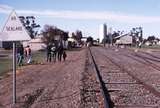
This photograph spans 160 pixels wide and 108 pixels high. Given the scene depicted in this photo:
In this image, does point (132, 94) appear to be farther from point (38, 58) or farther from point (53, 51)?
point (38, 58)

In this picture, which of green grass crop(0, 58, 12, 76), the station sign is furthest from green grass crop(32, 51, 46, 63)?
the station sign

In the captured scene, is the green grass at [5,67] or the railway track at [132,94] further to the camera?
the green grass at [5,67]

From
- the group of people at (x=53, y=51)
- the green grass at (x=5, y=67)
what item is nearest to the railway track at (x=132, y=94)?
the green grass at (x=5, y=67)

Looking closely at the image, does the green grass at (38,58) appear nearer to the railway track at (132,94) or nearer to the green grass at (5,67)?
the green grass at (5,67)

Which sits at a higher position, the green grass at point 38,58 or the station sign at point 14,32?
the station sign at point 14,32

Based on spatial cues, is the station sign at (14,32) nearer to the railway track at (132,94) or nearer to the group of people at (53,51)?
Answer: the railway track at (132,94)

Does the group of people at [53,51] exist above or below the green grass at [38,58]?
above

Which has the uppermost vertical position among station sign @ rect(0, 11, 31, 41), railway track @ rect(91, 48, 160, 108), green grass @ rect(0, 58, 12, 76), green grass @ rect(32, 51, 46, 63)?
station sign @ rect(0, 11, 31, 41)

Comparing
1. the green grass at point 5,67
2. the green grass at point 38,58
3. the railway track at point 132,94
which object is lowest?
the green grass at point 38,58

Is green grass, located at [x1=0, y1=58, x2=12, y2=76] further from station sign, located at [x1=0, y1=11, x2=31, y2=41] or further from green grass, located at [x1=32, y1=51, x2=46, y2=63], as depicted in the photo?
station sign, located at [x1=0, y1=11, x2=31, y2=41]

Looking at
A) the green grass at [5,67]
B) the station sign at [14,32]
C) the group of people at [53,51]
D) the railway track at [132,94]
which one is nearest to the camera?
the station sign at [14,32]

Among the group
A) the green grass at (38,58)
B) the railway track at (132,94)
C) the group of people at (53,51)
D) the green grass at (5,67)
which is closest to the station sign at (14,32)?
the railway track at (132,94)

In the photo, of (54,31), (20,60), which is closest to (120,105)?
(20,60)

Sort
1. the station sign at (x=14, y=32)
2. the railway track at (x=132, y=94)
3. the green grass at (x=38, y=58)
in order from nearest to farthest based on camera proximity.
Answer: the station sign at (x=14, y=32), the railway track at (x=132, y=94), the green grass at (x=38, y=58)
